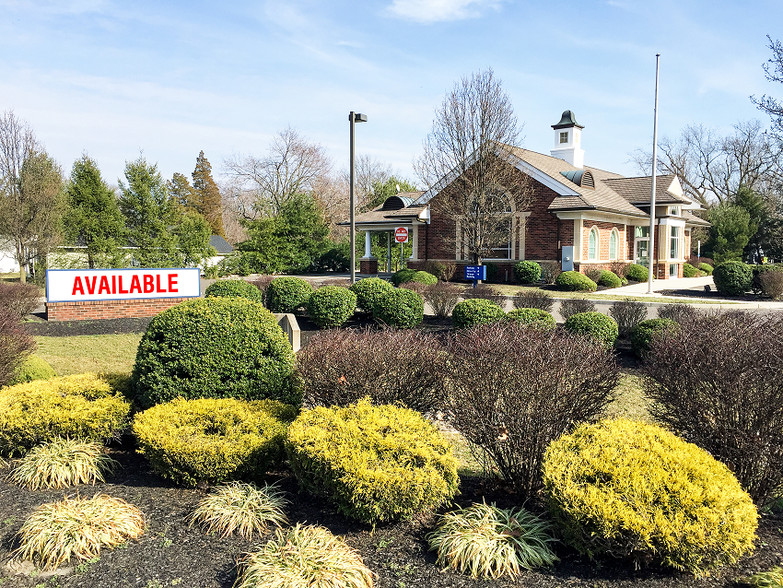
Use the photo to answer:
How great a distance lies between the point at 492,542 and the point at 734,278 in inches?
909

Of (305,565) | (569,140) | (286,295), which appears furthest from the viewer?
(569,140)

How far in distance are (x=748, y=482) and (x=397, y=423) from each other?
2.52 meters

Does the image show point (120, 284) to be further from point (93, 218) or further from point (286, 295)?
point (93, 218)

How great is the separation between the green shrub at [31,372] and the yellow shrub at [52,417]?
1.55m

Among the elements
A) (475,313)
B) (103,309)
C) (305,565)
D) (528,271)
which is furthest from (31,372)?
(528,271)

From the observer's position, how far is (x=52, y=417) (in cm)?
507

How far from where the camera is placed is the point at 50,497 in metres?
4.44

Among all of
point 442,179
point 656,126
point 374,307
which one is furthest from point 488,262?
point 374,307

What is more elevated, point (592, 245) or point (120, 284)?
point (592, 245)

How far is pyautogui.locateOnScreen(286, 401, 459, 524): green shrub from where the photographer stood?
368 cm

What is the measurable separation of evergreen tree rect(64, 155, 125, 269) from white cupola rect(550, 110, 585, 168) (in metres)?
24.0

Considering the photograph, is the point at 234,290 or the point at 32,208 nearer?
the point at 234,290

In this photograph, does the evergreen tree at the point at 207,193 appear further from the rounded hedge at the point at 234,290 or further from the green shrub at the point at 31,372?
the green shrub at the point at 31,372

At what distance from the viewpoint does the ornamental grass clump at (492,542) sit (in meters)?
3.43
